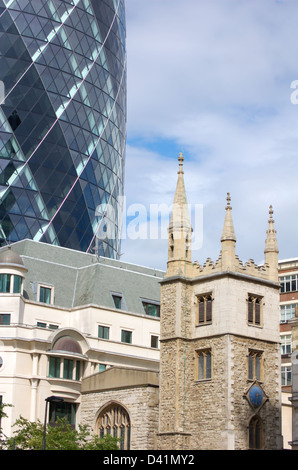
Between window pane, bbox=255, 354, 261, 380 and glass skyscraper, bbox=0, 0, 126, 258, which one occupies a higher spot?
glass skyscraper, bbox=0, 0, 126, 258

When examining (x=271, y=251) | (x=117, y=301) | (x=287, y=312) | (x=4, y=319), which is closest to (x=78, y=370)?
(x=4, y=319)

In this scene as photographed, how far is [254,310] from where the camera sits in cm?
6078

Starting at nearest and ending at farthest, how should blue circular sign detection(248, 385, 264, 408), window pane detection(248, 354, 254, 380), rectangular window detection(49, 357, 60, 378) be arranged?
1. blue circular sign detection(248, 385, 264, 408)
2. window pane detection(248, 354, 254, 380)
3. rectangular window detection(49, 357, 60, 378)

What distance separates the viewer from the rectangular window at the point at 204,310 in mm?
60031

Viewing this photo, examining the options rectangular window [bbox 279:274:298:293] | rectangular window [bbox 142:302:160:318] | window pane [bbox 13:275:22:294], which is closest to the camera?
window pane [bbox 13:275:22:294]

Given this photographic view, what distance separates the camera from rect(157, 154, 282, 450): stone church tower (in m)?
57.7

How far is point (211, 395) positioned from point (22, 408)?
1431cm

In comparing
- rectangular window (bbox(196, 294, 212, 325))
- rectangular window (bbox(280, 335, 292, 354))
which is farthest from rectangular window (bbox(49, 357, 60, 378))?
rectangular window (bbox(280, 335, 292, 354))

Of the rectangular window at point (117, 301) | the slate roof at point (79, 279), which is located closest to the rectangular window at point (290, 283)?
the slate roof at point (79, 279)

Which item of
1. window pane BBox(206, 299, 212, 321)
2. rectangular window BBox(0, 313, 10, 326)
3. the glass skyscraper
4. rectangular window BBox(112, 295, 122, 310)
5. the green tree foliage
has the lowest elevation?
the green tree foliage

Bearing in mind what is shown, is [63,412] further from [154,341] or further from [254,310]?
[254,310]

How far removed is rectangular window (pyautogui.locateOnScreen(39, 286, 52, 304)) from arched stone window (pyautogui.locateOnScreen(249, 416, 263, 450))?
20.8 meters

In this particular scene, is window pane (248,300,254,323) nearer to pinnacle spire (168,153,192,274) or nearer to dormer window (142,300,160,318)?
pinnacle spire (168,153,192,274)

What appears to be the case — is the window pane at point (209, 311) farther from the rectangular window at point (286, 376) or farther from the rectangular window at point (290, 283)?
the rectangular window at point (290, 283)
